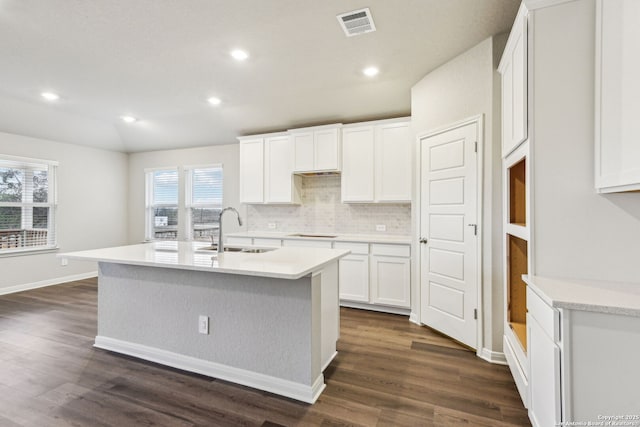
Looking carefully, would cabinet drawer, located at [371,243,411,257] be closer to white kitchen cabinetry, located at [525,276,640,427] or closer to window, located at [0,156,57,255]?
white kitchen cabinetry, located at [525,276,640,427]

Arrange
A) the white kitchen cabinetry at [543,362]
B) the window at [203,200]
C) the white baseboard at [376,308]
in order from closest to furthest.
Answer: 1. the white kitchen cabinetry at [543,362]
2. the white baseboard at [376,308]
3. the window at [203,200]

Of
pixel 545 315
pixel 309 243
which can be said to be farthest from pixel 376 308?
pixel 545 315

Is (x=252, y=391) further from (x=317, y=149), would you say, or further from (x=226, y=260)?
(x=317, y=149)

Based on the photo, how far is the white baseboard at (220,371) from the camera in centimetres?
202

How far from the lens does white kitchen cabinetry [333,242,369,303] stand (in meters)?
3.76

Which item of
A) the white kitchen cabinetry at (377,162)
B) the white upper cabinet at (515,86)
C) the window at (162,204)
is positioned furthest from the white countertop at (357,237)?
the window at (162,204)

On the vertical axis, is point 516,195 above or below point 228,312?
above

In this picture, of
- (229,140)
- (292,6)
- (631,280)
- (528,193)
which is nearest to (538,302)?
(631,280)

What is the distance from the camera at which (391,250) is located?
11.9ft

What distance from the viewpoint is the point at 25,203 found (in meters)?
4.77

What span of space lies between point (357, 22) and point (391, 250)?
2.38 meters

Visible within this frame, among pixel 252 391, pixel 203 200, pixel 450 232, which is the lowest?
pixel 252 391

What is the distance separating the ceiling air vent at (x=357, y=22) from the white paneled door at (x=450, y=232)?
3.94 feet

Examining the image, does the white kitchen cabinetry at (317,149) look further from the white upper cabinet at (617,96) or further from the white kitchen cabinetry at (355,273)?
the white upper cabinet at (617,96)
